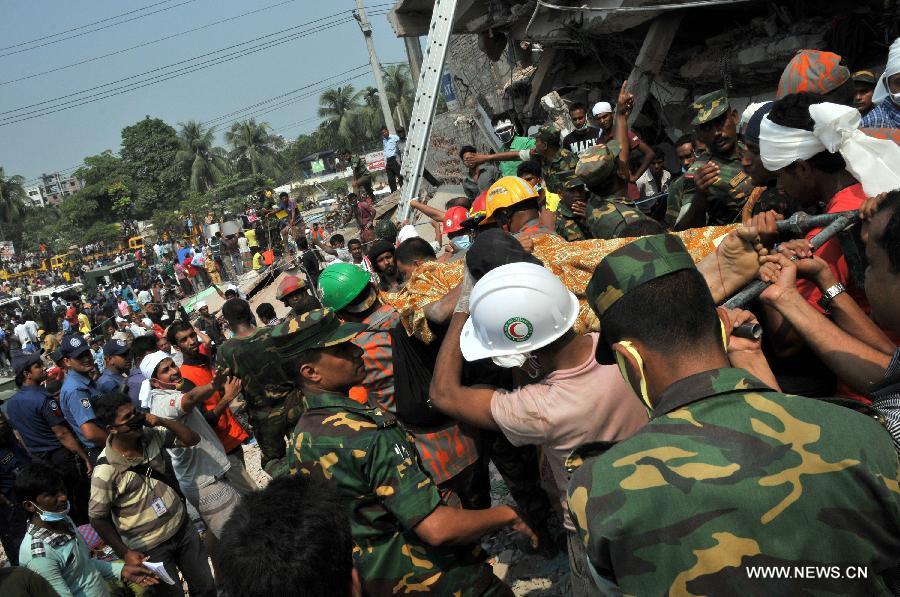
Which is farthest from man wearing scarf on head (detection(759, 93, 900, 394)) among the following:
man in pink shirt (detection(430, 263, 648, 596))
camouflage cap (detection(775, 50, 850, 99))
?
camouflage cap (detection(775, 50, 850, 99))

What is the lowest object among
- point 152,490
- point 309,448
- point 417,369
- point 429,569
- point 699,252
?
point 152,490

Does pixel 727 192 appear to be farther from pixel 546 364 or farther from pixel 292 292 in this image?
pixel 292 292

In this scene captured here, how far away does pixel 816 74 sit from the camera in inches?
126

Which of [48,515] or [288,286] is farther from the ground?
[288,286]

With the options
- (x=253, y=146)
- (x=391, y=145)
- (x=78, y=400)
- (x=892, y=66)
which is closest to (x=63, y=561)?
(x=78, y=400)

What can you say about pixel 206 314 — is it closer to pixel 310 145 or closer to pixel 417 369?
pixel 417 369

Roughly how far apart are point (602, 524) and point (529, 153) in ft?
19.6

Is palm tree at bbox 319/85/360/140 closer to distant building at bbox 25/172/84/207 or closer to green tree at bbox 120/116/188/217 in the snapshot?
green tree at bbox 120/116/188/217

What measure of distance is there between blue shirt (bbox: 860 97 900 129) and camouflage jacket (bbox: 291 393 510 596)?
2.97m

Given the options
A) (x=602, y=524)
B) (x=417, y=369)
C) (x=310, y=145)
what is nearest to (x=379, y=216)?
(x=417, y=369)

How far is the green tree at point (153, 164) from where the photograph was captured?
243 ft

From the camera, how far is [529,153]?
22.7ft

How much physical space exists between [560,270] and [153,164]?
89.1 m

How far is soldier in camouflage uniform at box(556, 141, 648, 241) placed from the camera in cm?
362
